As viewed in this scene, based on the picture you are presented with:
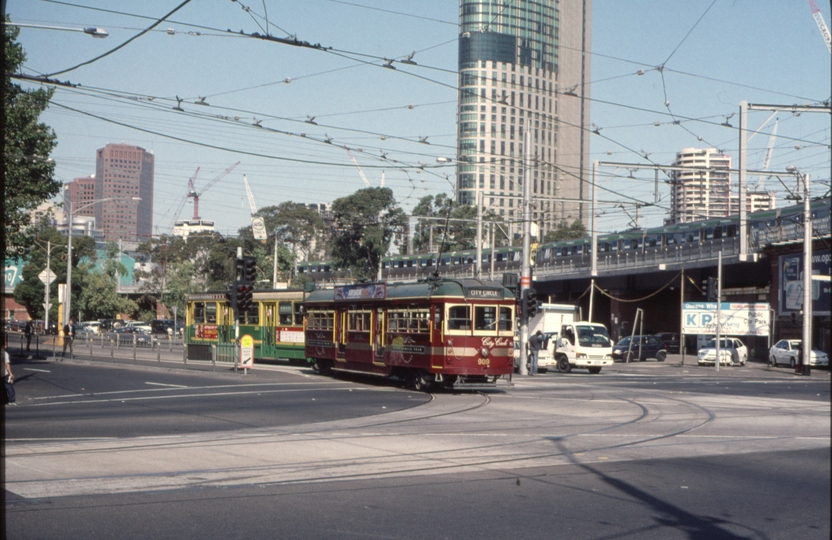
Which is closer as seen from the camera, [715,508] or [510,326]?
[715,508]

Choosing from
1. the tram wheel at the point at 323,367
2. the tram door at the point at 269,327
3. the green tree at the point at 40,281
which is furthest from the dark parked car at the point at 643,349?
the green tree at the point at 40,281

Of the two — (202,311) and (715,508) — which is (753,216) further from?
(715,508)

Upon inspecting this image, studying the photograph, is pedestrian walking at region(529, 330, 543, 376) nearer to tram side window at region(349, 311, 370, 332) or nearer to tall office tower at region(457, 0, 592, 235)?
tram side window at region(349, 311, 370, 332)

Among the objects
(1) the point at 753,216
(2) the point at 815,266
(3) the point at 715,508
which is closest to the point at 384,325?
(3) the point at 715,508

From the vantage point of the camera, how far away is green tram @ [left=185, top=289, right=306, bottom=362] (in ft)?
122

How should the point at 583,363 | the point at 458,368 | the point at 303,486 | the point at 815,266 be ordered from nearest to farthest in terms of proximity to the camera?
the point at 303,486
the point at 458,368
the point at 583,363
the point at 815,266

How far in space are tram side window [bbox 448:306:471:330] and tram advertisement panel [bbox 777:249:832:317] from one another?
1072 inches

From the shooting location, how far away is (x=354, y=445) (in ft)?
47.5

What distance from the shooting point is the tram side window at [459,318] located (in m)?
25.2

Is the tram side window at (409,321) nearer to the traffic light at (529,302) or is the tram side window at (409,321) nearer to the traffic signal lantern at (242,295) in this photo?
the traffic signal lantern at (242,295)

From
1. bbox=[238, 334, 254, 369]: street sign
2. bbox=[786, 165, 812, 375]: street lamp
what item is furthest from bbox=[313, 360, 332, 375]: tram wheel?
bbox=[786, 165, 812, 375]: street lamp

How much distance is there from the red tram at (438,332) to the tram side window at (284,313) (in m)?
8.78

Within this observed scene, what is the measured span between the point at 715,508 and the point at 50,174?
101 ft

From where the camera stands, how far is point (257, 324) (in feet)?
130
